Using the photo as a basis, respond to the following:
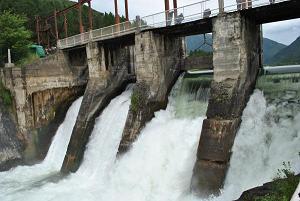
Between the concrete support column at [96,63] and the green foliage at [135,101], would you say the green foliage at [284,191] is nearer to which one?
the green foliage at [135,101]

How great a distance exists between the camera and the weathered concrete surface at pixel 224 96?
14.6 meters

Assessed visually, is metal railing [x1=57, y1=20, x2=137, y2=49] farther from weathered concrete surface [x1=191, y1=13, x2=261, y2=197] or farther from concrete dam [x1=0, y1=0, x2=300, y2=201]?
weathered concrete surface [x1=191, y1=13, x2=261, y2=197]

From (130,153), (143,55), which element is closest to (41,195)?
(130,153)

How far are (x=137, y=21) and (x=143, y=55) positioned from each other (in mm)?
1983

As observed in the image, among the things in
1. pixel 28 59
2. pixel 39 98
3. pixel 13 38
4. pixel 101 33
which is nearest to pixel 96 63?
pixel 101 33

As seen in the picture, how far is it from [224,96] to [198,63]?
571cm

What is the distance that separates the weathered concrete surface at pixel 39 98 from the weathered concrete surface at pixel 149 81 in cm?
740

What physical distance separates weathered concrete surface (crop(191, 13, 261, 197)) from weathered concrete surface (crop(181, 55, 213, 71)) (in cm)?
387

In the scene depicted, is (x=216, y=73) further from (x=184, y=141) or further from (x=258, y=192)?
(x=258, y=192)

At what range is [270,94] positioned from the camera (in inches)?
642

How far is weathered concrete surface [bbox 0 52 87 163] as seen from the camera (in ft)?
78.6

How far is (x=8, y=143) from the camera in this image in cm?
2308

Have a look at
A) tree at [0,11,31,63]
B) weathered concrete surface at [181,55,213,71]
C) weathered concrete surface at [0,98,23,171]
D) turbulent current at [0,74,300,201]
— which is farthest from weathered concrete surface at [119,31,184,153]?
tree at [0,11,31,63]

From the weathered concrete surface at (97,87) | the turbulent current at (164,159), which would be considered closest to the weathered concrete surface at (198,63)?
the turbulent current at (164,159)
